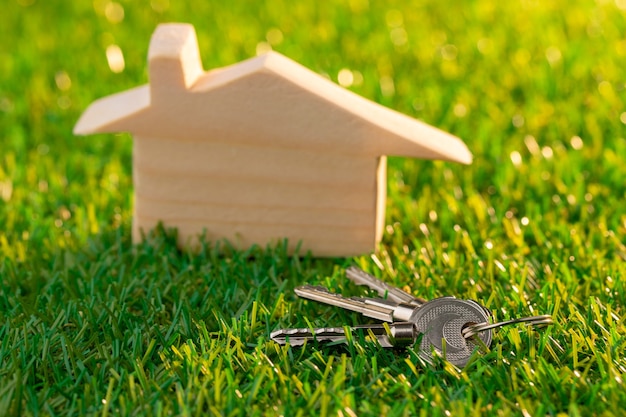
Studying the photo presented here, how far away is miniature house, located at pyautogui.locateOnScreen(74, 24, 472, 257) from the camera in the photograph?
6.63 feet

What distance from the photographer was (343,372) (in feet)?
5.41

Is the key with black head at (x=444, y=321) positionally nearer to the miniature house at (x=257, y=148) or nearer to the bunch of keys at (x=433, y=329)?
the bunch of keys at (x=433, y=329)

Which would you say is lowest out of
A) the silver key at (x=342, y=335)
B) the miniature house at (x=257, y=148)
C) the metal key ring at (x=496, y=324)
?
the silver key at (x=342, y=335)

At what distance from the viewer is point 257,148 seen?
2100 mm

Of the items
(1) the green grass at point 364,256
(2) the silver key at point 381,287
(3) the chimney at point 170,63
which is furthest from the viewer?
(3) the chimney at point 170,63

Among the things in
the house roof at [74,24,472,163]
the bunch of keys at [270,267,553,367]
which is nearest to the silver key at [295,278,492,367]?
the bunch of keys at [270,267,553,367]

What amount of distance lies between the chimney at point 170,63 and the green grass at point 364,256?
15.7 inches

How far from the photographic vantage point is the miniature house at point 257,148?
79.6 inches

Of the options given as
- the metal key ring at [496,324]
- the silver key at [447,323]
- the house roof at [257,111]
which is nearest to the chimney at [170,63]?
the house roof at [257,111]

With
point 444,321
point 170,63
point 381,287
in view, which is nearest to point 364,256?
point 381,287

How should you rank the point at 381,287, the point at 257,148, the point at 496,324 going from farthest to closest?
the point at 257,148
the point at 381,287
the point at 496,324

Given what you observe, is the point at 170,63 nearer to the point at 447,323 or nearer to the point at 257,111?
the point at 257,111

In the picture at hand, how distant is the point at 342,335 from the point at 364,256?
435mm

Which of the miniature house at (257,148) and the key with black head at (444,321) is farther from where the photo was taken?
the miniature house at (257,148)
